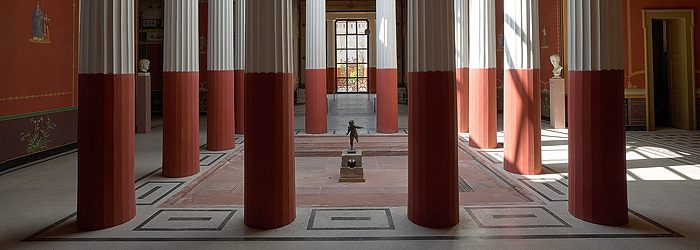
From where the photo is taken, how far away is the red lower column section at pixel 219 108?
968 centimetres

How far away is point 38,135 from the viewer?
8.68m

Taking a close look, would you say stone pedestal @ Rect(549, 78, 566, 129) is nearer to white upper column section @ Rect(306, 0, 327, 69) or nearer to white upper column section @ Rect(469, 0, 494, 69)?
white upper column section @ Rect(469, 0, 494, 69)

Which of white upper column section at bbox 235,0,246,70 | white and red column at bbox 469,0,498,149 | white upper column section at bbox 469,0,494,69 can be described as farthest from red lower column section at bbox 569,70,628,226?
white upper column section at bbox 235,0,246,70

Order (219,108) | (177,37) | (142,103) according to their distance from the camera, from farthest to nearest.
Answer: (142,103) → (219,108) → (177,37)

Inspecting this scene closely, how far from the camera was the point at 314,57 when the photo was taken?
41.7 feet

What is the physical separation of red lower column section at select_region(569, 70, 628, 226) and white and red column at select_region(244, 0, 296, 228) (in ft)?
10.2

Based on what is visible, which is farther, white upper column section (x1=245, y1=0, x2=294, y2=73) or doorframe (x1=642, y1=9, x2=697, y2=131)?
doorframe (x1=642, y1=9, x2=697, y2=131)

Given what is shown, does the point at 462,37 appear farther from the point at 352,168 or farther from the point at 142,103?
the point at 142,103

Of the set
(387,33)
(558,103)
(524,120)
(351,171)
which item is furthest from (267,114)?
(558,103)

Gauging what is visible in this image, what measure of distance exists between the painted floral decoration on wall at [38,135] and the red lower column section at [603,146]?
8.89 m

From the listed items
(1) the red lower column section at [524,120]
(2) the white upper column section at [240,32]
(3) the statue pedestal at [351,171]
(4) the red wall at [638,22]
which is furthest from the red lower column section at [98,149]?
(4) the red wall at [638,22]

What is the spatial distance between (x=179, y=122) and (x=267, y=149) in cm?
304

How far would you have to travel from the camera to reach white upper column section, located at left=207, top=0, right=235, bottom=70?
9523 mm

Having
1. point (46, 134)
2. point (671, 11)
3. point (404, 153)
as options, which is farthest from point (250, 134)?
point (671, 11)
